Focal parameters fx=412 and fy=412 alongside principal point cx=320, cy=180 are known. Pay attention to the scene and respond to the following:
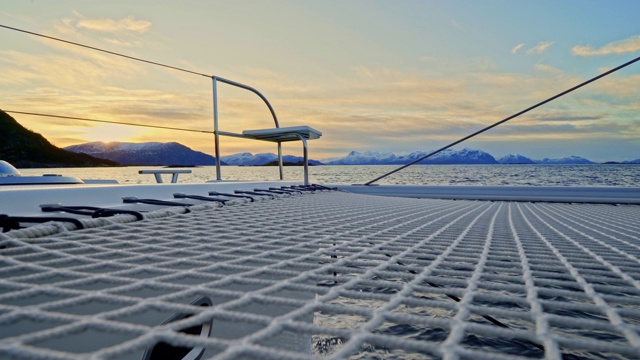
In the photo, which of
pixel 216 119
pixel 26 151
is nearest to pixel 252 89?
pixel 216 119

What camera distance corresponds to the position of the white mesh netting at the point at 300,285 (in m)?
0.48

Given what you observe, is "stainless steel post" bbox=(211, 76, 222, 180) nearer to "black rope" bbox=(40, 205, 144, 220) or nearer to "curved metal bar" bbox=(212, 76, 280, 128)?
"curved metal bar" bbox=(212, 76, 280, 128)

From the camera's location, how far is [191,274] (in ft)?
2.54

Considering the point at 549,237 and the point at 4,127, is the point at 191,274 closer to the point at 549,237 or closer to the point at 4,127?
the point at 549,237

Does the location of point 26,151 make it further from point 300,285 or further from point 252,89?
point 300,285

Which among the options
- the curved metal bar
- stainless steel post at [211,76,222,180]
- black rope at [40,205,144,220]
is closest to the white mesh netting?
black rope at [40,205,144,220]

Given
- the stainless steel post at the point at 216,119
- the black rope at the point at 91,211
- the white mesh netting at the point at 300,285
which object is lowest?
the white mesh netting at the point at 300,285

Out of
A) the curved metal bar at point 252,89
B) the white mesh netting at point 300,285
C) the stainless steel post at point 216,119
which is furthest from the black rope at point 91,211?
the curved metal bar at point 252,89

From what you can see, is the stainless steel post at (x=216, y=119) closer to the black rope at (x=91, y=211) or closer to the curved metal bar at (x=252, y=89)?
the curved metal bar at (x=252, y=89)

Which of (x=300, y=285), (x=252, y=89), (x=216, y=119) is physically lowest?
(x=300, y=285)

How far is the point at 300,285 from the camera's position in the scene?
69cm

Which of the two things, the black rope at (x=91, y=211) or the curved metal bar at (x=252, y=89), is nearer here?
the black rope at (x=91, y=211)

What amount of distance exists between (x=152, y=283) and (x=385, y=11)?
20.0ft

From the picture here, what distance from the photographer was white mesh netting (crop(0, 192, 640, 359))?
0.48 metres
